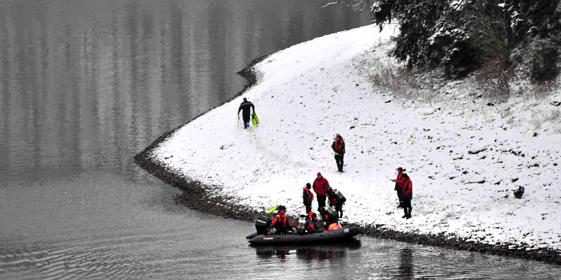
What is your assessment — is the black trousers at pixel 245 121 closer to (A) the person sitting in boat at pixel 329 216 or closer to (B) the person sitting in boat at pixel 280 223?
(A) the person sitting in boat at pixel 329 216

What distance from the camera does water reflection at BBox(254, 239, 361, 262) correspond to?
31.0 m

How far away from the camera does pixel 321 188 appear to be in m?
35.2

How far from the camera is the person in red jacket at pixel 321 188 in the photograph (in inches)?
1384

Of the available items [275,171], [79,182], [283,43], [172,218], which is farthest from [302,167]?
[283,43]

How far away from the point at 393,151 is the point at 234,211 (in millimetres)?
8093

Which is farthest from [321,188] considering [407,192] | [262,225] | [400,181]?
[407,192]

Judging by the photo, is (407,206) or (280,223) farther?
(407,206)

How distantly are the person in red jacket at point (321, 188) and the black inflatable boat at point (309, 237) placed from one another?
276cm

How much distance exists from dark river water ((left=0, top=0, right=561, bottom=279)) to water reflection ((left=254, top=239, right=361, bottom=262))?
0.35 feet

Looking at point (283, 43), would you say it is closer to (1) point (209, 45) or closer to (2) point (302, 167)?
(1) point (209, 45)

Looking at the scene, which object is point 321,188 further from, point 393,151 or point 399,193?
point 393,151

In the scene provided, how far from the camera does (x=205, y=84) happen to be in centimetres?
6919

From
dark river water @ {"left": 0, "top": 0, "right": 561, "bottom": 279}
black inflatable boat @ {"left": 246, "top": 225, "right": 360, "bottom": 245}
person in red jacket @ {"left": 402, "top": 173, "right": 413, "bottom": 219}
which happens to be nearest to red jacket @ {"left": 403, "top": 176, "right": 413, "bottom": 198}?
person in red jacket @ {"left": 402, "top": 173, "right": 413, "bottom": 219}

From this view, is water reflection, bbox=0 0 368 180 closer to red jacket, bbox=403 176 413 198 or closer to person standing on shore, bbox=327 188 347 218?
person standing on shore, bbox=327 188 347 218
